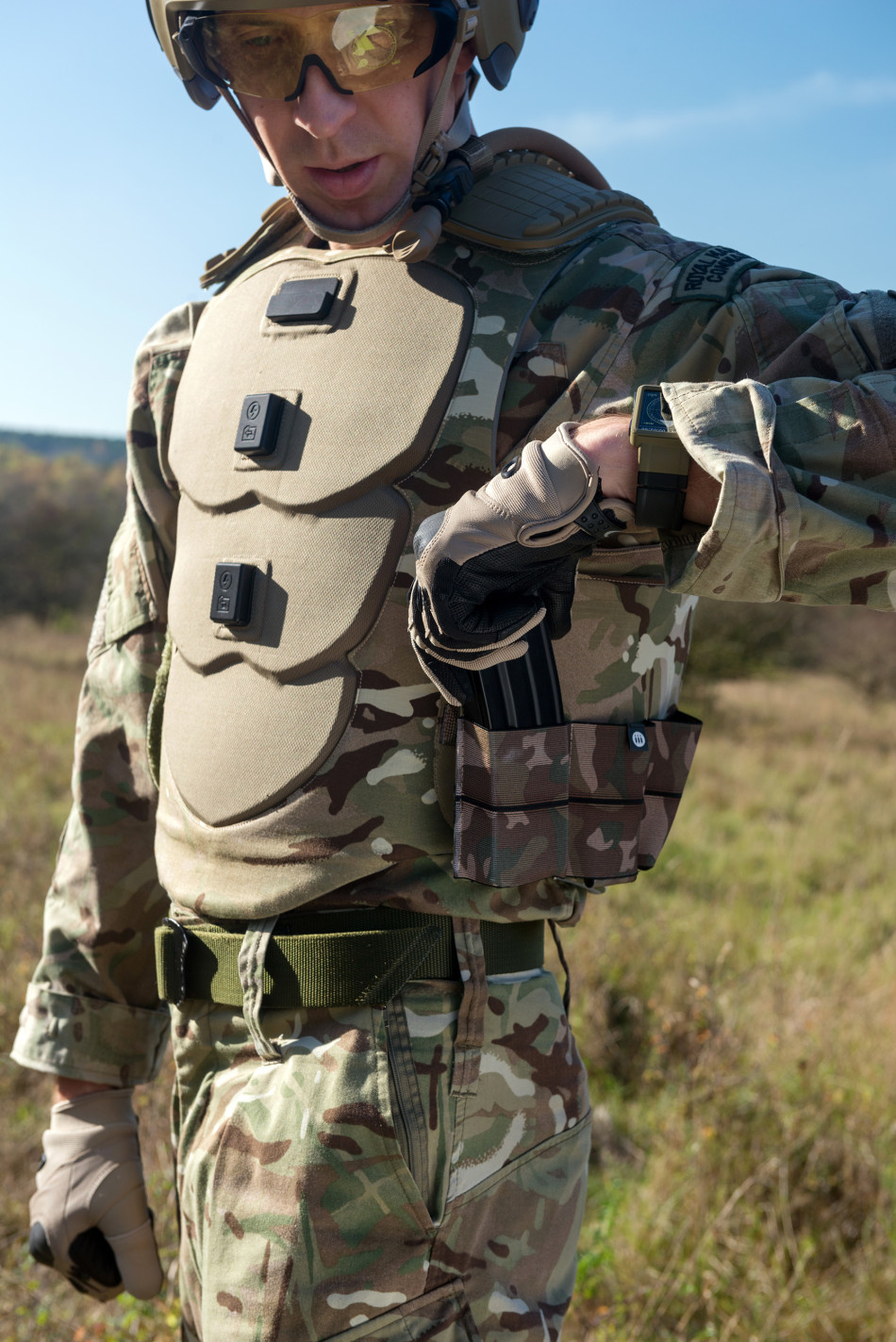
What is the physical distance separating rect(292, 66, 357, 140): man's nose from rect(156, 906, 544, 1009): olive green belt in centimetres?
104

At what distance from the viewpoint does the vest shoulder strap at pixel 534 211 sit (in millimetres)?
1429

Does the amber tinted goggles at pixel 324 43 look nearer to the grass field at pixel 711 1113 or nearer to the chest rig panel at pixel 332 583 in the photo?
the chest rig panel at pixel 332 583

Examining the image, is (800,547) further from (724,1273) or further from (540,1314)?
(724,1273)

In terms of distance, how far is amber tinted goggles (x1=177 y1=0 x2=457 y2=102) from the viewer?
4.69ft

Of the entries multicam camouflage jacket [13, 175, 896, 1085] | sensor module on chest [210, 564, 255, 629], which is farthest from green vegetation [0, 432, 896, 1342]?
sensor module on chest [210, 564, 255, 629]

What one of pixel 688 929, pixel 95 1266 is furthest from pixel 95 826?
pixel 688 929

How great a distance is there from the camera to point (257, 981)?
4.43ft

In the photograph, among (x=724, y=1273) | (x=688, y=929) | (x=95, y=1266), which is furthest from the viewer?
(x=688, y=929)

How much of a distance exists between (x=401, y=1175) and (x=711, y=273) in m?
1.15

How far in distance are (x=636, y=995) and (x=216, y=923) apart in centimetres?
269

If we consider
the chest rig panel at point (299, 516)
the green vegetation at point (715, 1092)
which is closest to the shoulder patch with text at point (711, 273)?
the chest rig panel at point (299, 516)

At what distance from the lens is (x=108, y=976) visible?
1.77 meters

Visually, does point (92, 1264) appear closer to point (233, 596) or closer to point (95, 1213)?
point (95, 1213)

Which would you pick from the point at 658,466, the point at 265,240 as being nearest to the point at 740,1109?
the point at 658,466
